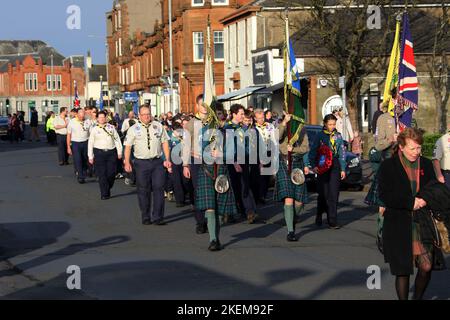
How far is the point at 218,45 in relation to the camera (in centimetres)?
5838

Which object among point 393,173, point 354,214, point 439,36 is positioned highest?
point 439,36

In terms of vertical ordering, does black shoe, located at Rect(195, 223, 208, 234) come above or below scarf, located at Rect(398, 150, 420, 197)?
below

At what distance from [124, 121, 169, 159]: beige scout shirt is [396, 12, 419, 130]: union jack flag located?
3.84 metres

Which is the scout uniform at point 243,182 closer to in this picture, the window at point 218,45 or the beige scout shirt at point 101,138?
the beige scout shirt at point 101,138

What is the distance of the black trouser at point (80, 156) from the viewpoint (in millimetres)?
24844

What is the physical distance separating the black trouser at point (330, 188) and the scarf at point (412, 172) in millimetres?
6869

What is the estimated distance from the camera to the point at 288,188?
14.0m

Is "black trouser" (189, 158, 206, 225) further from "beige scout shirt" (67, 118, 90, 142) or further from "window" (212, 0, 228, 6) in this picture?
"window" (212, 0, 228, 6)

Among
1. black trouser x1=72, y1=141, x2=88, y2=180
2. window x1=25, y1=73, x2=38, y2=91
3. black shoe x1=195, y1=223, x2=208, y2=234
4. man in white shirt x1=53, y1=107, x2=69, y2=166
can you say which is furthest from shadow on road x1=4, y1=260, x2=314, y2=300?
window x1=25, y1=73, x2=38, y2=91

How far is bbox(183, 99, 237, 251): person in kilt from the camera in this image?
1305 centimetres

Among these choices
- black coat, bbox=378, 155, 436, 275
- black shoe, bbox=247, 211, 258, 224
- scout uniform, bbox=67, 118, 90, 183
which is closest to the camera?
black coat, bbox=378, 155, 436, 275

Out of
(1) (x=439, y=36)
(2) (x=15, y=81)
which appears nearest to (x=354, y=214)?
(1) (x=439, y=36)
